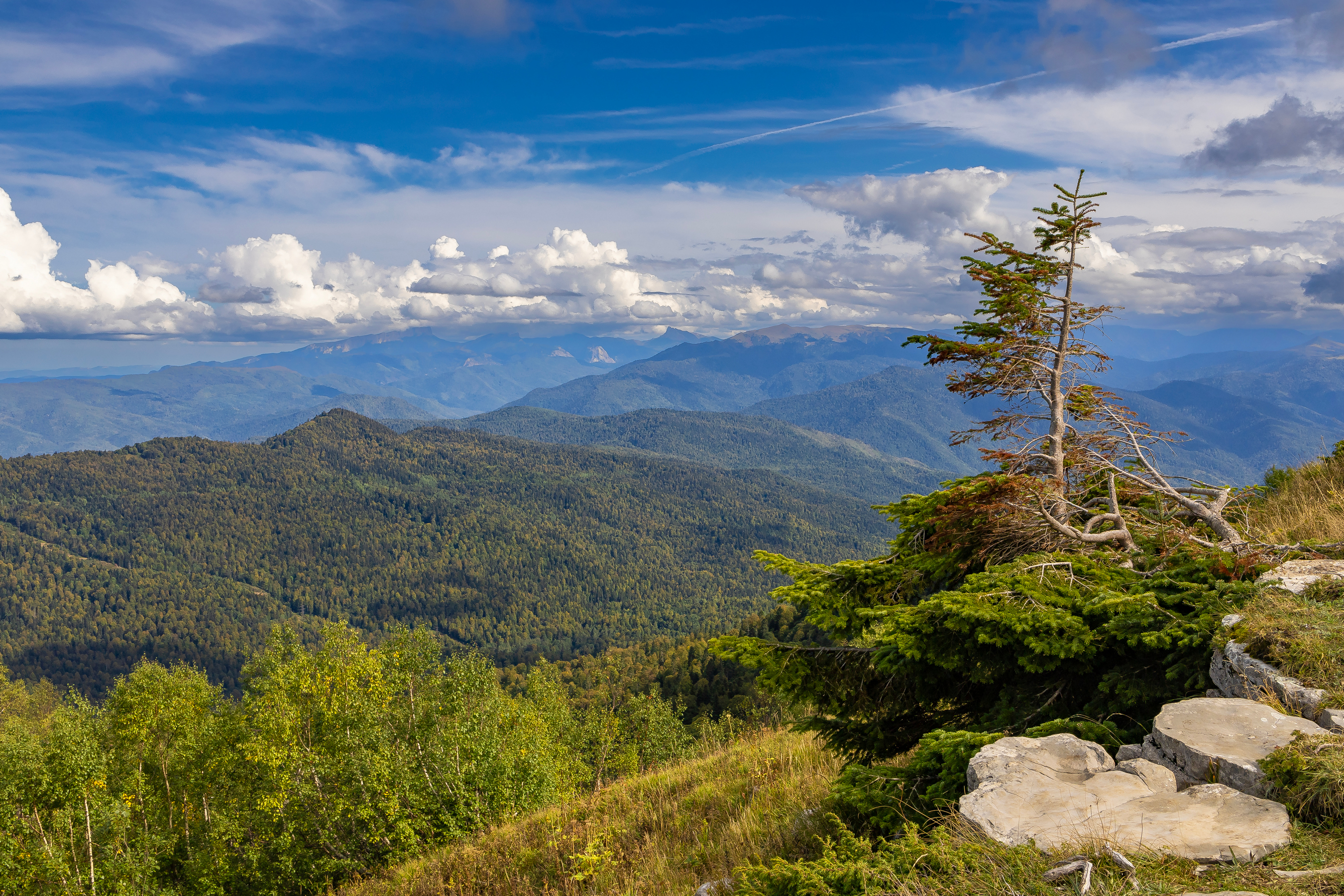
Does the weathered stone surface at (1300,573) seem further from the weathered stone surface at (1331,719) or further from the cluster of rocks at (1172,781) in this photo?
the weathered stone surface at (1331,719)

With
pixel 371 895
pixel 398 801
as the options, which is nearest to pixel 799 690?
pixel 371 895

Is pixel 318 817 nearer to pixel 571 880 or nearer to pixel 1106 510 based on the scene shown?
pixel 571 880

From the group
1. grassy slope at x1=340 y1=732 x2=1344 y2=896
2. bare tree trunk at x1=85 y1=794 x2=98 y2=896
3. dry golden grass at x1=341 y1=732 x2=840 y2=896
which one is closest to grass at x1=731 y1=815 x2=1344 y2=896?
grassy slope at x1=340 y1=732 x2=1344 y2=896

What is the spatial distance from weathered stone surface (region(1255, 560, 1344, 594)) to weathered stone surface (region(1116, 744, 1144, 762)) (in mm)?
2694

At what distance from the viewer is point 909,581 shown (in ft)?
30.3

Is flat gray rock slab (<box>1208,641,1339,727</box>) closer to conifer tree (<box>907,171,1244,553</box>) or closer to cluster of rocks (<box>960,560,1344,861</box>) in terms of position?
cluster of rocks (<box>960,560,1344,861</box>)

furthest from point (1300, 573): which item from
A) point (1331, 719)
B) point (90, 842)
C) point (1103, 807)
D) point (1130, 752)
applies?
point (90, 842)

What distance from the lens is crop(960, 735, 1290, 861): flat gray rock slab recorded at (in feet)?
13.5

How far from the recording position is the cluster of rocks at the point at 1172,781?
4.19m

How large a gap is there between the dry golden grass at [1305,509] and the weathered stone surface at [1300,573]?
1418 millimetres

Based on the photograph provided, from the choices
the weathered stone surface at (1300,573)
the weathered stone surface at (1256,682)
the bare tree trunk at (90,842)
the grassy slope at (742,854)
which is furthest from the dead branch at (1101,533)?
the bare tree trunk at (90,842)

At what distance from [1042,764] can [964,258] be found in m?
7.85

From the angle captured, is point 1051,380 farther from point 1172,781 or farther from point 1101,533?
point 1172,781

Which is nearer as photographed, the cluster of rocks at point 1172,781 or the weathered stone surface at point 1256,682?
the cluster of rocks at point 1172,781
